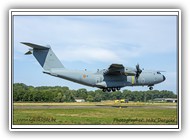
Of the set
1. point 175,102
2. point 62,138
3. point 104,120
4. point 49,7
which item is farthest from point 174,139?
point 49,7

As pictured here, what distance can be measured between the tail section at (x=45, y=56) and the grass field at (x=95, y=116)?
40.7 inches

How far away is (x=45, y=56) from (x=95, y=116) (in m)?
2.07

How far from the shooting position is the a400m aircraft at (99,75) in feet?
Answer: 30.0

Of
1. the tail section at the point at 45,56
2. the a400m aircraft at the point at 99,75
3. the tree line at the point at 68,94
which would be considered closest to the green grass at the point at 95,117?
the tree line at the point at 68,94

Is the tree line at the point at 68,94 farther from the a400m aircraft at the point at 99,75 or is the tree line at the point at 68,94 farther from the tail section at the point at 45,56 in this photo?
the tail section at the point at 45,56

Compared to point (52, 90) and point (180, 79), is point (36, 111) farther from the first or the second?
point (180, 79)

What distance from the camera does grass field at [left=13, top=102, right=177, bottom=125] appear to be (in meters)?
8.08

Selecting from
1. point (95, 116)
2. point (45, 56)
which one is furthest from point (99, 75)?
point (95, 116)

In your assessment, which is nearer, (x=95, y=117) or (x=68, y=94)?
(x=95, y=117)

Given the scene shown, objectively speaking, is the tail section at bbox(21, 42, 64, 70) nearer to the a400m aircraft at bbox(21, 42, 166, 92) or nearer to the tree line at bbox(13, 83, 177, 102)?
the a400m aircraft at bbox(21, 42, 166, 92)

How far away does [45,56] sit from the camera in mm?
9336

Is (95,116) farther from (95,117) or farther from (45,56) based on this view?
(45,56)

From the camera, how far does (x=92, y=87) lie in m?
10.4

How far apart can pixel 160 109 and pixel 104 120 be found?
4.77ft
